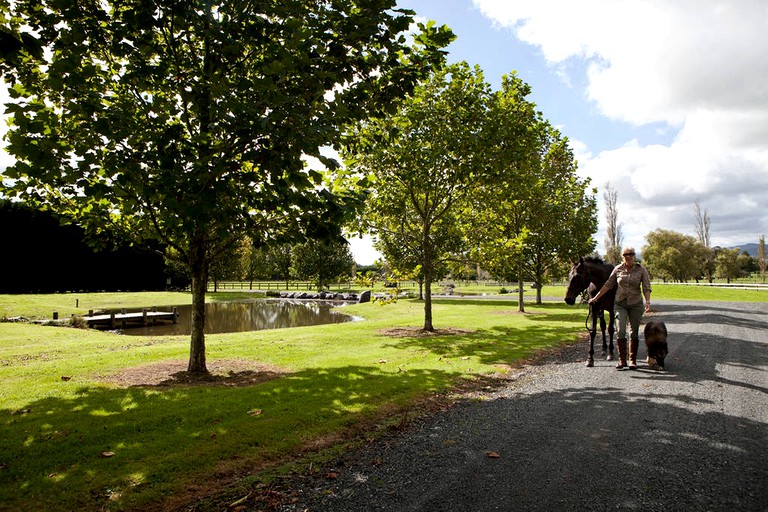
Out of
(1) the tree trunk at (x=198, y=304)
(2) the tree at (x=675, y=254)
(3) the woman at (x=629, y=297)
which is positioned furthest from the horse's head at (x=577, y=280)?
(2) the tree at (x=675, y=254)

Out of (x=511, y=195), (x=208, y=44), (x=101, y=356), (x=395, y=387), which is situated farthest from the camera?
(x=511, y=195)

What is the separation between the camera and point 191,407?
6633 mm

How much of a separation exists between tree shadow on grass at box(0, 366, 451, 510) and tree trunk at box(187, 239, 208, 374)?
0.97 meters

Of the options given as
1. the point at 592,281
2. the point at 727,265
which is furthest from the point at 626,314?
the point at 727,265

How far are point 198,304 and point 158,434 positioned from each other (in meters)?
4.00

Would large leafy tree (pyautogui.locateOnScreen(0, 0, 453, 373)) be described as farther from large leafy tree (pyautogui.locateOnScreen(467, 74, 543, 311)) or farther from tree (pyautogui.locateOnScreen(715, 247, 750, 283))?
tree (pyautogui.locateOnScreen(715, 247, 750, 283))

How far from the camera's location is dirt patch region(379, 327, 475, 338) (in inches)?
629

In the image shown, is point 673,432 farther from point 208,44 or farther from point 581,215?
point 581,215

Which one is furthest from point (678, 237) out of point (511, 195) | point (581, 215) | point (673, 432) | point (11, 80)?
point (11, 80)

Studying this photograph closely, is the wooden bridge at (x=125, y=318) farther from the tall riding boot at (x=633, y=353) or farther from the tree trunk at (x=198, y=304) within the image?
the tall riding boot at (x=633, y=353)

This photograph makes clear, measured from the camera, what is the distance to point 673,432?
5578 millimetres

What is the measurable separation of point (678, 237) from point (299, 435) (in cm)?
10085

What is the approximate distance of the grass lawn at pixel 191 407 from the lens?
4359 mm

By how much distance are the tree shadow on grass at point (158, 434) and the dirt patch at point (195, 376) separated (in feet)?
1.42
